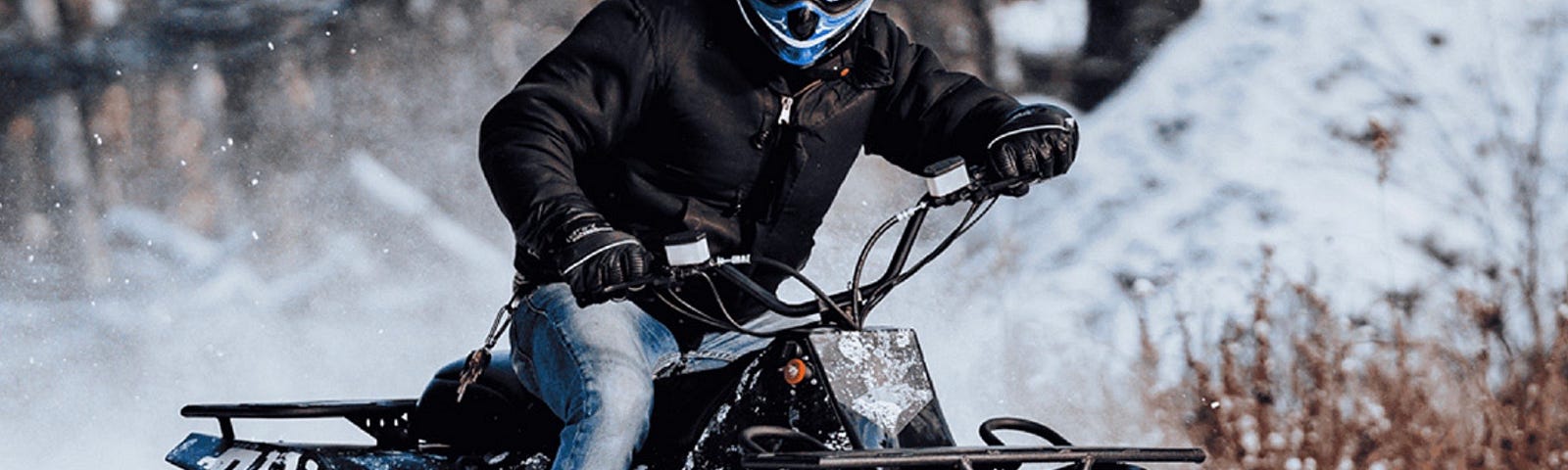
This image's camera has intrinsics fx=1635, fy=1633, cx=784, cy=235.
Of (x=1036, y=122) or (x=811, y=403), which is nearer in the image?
(x=811, y=403)

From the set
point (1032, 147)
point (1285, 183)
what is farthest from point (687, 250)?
point (1285, 183)

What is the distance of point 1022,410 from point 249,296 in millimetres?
2852

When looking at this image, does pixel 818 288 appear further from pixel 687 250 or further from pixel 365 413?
pixel 365 413

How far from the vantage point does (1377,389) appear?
17.6ft

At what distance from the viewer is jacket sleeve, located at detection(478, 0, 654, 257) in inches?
95.3

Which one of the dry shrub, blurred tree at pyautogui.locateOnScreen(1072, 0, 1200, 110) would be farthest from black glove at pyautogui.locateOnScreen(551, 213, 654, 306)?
blurred tree at pyautogui.locateOnScreen(1072, 0, 1200, 110)

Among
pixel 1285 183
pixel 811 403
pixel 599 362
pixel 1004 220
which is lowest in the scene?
pixel 1285 183

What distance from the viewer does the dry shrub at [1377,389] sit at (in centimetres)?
526

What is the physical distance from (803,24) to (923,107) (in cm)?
41

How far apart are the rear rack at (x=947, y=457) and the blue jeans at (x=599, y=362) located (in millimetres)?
408

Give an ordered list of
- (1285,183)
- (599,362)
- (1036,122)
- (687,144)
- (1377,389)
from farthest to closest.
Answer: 1. (1285,183)
2. (1377,389)
3. (687,144)
4. (1036,122)
5. (599,362)

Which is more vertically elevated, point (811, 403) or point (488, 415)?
point (488, 415)

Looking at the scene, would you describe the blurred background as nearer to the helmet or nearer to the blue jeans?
the blue jeans

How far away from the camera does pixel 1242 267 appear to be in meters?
5.57
